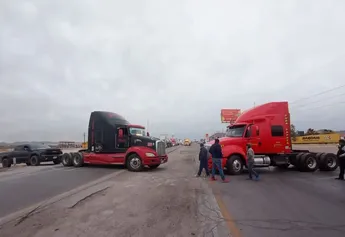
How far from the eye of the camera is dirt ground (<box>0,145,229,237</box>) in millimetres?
5332

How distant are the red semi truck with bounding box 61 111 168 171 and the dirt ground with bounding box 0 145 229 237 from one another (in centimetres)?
721

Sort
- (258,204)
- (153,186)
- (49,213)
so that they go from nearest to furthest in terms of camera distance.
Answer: (49,213) → (258,204) → (153,186)

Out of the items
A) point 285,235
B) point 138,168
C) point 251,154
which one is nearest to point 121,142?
point 138,168

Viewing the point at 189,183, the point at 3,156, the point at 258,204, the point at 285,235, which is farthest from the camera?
the point at 3,156

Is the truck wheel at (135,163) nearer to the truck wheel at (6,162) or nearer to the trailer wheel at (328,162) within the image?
the trailer wheel at (328,162)

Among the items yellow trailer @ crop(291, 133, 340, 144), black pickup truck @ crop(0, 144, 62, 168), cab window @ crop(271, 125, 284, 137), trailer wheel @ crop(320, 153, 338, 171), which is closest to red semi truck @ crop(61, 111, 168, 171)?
black pickup truck @ crop(0, 144, 62, 168)

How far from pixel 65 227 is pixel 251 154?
8.54 meters

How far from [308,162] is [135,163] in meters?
9.49

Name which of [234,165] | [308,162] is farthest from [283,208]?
[308,162]

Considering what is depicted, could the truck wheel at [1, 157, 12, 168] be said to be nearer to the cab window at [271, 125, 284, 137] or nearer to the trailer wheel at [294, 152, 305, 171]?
the cab window at [271, 125, 284, 137]

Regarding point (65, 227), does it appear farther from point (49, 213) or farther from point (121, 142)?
point (121, 142)

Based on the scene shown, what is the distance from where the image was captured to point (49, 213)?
674cm

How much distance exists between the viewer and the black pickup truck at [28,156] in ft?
74.3

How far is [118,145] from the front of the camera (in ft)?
59.3
